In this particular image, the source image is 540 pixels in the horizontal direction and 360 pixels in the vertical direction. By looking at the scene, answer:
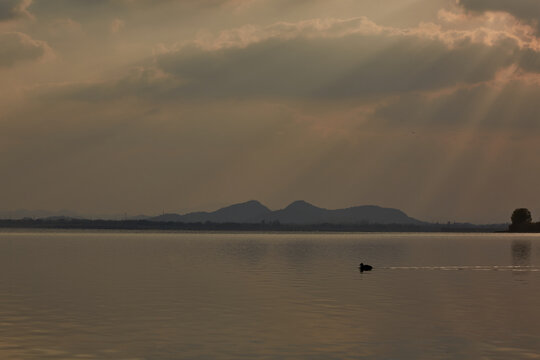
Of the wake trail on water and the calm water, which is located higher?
the wake trail on water

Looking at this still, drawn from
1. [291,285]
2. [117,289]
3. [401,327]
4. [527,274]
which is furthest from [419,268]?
[401,327]

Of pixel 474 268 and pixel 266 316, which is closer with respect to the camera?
pixel 266 316

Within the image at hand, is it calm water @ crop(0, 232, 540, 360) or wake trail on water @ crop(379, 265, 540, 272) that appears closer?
calm water @ crop(0, 232, 540, 360)

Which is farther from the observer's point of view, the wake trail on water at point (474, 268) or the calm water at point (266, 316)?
the wake trail on water at point (474, 268)

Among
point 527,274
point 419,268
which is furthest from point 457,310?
point 419,268

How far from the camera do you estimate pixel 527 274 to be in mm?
95625

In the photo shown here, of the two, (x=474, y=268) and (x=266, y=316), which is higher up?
(x=474, y=268)

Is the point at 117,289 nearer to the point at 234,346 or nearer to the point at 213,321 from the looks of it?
the point at 213,321

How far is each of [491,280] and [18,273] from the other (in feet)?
174

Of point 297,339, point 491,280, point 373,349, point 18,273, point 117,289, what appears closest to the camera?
point 373,349

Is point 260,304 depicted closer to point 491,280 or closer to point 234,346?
point 234,346

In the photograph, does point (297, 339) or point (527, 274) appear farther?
point (527, 274)

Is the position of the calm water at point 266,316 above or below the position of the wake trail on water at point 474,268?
below

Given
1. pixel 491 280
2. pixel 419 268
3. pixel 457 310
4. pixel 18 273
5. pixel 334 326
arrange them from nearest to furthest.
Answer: pixel 334 326, pixel 457 310, pixel 491 280, pixel 18 273, pixel 419 268
